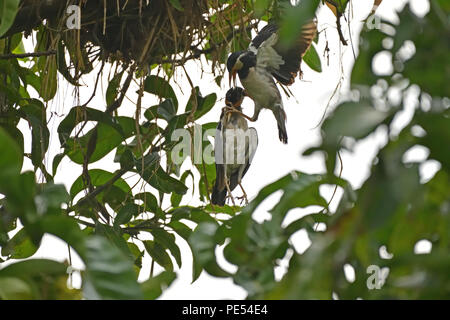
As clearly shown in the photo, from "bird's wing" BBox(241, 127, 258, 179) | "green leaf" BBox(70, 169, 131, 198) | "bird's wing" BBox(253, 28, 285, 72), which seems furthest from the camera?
"bird's wing" BBox(241, 127, 258, 179)

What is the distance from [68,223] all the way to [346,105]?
23cm

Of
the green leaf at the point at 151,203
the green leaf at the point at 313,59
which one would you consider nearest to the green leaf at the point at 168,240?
the green leaf at the point at 151,203

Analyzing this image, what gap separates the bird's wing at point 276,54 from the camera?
1.75 m

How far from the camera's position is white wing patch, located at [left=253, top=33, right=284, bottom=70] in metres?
1.78

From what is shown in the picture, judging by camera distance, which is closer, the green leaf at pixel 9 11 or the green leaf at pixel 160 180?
the green leaf at pixel 9 11

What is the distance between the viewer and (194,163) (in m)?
1.62

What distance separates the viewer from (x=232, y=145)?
1924mm

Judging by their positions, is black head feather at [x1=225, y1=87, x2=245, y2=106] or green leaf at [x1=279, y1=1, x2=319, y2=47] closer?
green leaf at [x1=279, y1=1, x2=319, y2=47]

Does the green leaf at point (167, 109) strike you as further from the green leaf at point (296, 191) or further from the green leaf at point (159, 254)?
the green leaf at point (296, 191)

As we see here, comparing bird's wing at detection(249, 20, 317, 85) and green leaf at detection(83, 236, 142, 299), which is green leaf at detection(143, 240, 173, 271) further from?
green leaf at detection(83, 236, 142, 299)

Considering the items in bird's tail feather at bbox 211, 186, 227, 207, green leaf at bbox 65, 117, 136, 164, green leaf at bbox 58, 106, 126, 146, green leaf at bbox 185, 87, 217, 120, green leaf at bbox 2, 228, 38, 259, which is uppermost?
green leaf at bbox 185, 87, 217, 120

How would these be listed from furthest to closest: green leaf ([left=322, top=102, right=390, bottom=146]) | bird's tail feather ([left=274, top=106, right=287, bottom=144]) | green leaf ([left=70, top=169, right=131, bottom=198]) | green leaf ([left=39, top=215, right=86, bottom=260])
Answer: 1. bird's tail feather ([left=274, top=106, right=287, bottom=144])
2. green leaf ([left=70, top=169, right=131, bottom=198])
3. green leaf ([left=39, top=215, right=86, bottom=260])
4. green leaf ([left=322, top=102, right=390, bottom=146])

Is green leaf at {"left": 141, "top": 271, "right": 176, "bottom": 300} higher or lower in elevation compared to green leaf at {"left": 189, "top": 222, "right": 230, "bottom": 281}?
lower

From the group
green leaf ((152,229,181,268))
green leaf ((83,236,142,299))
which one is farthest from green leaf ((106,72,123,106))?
green leaf ((83,236,142,299))
